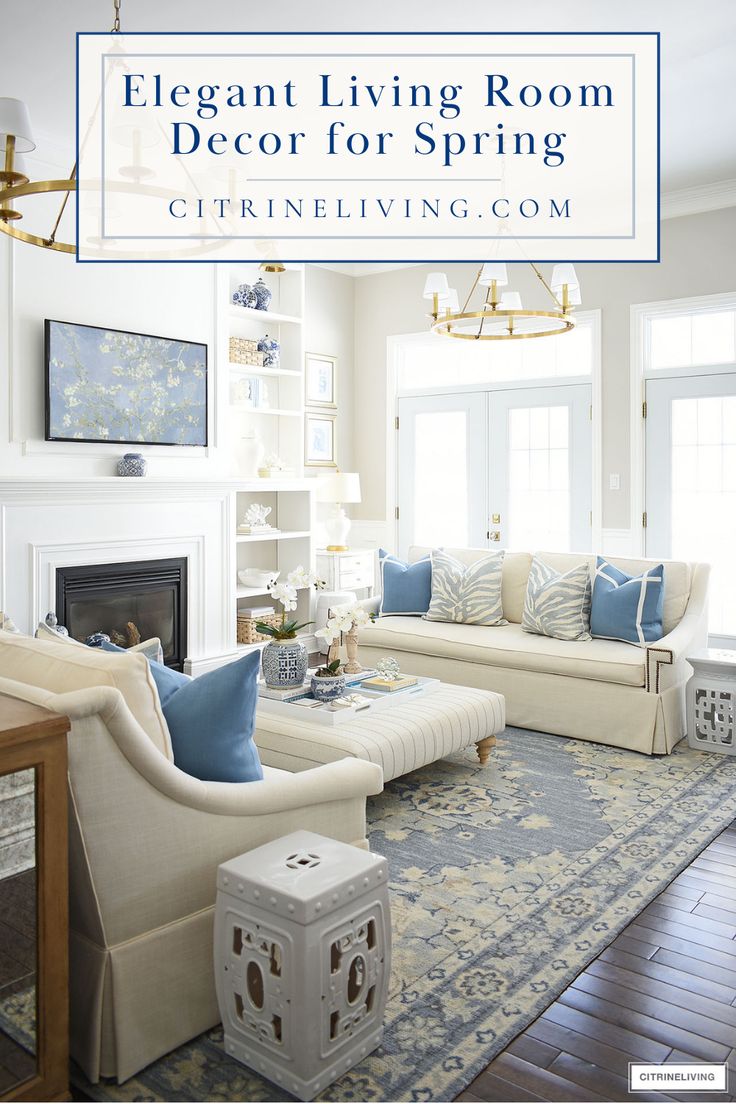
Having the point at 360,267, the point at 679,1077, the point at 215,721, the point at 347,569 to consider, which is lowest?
the point at 679,1077

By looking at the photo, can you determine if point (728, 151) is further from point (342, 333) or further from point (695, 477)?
point (342, 333)

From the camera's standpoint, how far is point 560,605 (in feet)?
15.1

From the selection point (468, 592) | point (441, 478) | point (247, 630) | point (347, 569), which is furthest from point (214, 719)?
point (441, 478)

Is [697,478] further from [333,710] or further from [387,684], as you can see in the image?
[333,710]

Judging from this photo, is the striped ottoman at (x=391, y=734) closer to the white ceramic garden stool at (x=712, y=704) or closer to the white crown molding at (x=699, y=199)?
the white ceramic garden stool at (x=712, y=704)

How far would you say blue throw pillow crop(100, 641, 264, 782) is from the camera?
2000 millimetres

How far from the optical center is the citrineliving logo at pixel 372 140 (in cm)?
359

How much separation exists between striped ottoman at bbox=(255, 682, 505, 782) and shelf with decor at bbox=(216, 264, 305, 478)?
288 cm

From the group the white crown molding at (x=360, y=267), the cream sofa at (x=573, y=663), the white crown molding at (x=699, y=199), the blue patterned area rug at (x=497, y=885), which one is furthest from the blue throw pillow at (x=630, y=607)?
the white crown molding at (x=360, y=267)

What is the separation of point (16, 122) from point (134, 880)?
2.10m

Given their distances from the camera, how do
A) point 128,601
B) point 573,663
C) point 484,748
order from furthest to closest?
point 128,601 < point 573,663 < point 484,748

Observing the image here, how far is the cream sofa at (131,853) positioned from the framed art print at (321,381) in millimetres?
5181

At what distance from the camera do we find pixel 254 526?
6.07 metres

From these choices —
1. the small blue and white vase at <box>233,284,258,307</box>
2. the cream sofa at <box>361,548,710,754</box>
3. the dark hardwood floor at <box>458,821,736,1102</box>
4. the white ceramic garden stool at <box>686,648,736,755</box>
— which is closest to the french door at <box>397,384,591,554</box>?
the cream sofa at <box>361,548,710,754</box>
